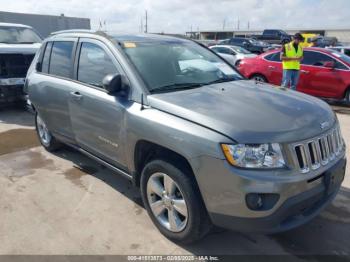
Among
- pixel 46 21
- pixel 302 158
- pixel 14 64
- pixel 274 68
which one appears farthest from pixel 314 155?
pixel 46 21

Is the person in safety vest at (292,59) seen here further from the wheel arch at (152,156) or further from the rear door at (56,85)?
the wheel arch at (152,156)

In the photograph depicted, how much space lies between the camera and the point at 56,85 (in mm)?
4375

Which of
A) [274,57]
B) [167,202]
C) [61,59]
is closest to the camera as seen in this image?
[167,202]

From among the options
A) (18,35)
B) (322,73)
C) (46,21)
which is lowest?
(322,73)

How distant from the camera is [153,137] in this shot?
2.94m

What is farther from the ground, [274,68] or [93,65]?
[93,65]

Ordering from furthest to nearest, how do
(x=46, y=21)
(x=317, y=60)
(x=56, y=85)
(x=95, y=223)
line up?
(x=46, y=21), (x=317, y=60), (x=56, y=85), (x=95, y=223)

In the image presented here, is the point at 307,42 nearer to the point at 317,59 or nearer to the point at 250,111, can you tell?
the point at 317,59

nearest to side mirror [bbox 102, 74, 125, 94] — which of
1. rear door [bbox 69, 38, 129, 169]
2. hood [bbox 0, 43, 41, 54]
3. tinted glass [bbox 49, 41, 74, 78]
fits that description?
rear door [bbox 69, 38, 129, 169]

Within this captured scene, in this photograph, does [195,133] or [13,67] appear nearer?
[195,133]

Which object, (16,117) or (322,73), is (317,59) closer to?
(322,73)

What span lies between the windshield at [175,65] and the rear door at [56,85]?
1055 millimetres

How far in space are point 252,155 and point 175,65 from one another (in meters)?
1.54

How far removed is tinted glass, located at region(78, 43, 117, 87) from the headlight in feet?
5.31
